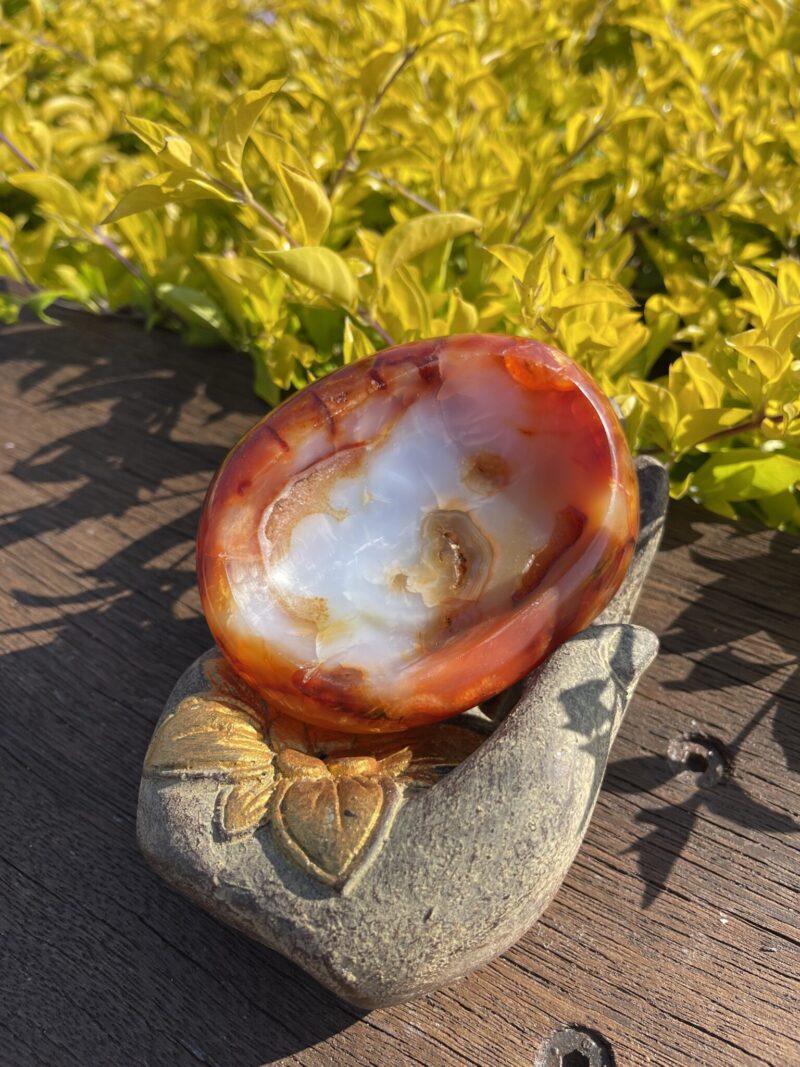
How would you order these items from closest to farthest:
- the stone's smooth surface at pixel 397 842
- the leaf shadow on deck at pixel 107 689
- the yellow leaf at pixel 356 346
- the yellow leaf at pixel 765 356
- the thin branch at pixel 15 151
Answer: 1. the stone's smooth surface at pixel 397 842
2. the leaf shadow on deck at pixel 107 689
3. the yellow leaf at pixel 765 356
4. the yellow leaf at pixel 356 346
5. the thin branch at pixel 15 151

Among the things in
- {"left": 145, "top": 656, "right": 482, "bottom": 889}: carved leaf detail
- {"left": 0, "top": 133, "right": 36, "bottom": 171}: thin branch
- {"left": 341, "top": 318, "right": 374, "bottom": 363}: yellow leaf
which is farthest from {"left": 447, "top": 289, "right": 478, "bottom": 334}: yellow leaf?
{"left": 0, "top": 133, "right": 36, "bottom": 171}: thin branch

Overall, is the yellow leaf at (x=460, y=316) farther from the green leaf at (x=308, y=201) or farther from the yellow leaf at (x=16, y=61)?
the yellow leaf at (x=16, y=61)

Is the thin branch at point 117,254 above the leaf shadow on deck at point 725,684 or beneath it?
above

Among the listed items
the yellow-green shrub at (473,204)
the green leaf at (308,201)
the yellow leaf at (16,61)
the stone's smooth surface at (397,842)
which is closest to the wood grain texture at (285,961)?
the stone's smooth surface at (397,842)

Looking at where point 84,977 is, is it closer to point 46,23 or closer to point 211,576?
point 211,576

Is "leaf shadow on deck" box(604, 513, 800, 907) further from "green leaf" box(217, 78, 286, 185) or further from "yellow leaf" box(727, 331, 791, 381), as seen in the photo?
"green leaf" box(217, 78, 286, 185)

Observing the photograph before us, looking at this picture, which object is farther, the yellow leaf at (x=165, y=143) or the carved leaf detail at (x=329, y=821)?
the yellow leaf at (x=165, y=143)
